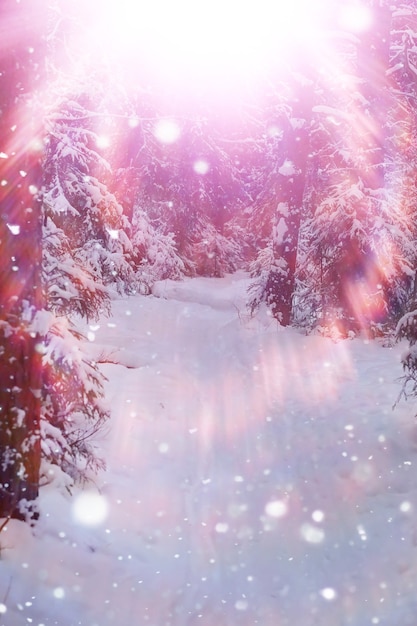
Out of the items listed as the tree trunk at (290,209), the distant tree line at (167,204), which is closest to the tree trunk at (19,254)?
the distant tree line at (167,204)

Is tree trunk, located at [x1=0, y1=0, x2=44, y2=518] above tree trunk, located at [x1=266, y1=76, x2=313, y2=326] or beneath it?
above

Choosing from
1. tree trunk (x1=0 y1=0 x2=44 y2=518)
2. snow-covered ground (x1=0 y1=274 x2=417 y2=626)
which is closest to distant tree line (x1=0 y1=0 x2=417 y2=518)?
tree trunk (x1=0 y1=0 x2=44 y2=518)

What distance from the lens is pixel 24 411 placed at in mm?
4574

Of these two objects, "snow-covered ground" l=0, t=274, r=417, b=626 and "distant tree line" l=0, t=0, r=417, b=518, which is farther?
"snow-covered ground" l=0, t=274, r=417, b=626

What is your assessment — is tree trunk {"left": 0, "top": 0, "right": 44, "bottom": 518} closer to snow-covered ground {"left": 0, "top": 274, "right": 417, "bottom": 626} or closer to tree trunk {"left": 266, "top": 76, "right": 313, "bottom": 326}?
snow-covered ground {"left": 0, "top": 274, "right": 417, "bottom": 626}

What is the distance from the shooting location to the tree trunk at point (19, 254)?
14.2 feet

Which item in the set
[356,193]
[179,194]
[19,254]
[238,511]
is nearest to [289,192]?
[356,193]

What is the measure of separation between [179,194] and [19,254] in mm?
19849

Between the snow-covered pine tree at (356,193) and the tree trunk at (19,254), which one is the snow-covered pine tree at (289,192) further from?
the tree trunk at (19,254)

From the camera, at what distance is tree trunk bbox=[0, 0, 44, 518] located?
4332 millimetres

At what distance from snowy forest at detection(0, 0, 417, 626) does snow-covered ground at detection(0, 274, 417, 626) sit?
0.30 feet

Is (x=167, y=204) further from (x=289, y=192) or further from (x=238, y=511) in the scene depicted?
(x=238, y=511)

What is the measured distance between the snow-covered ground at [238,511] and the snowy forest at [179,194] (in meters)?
0.09

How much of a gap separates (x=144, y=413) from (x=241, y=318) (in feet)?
19.0
